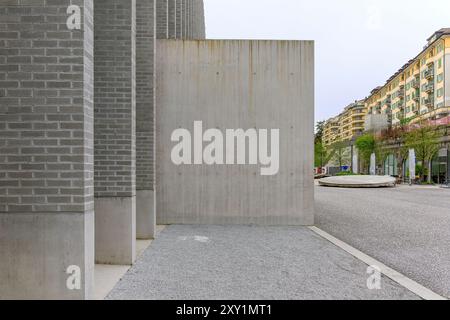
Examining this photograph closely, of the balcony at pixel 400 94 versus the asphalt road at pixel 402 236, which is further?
the balcony at pixel 400 94

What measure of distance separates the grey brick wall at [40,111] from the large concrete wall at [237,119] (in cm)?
568

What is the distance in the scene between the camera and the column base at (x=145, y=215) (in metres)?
7.69

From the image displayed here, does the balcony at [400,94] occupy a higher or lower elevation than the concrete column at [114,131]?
higher

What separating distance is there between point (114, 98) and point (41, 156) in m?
2.43

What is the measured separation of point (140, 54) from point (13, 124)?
4.82 m

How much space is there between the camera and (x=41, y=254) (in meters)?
3.70

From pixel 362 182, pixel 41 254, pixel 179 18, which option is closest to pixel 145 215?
pixel 41 254

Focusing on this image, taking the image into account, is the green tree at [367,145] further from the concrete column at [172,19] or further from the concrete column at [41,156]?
the concrete column at [41,156]

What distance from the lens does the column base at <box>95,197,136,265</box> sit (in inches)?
227

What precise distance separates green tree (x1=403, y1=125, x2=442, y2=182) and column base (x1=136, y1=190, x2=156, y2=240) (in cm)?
3631

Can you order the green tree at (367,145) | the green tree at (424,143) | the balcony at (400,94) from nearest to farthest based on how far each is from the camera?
the green tree at (424,143) < the green tree at (367,145) < the balcony at (400,94)

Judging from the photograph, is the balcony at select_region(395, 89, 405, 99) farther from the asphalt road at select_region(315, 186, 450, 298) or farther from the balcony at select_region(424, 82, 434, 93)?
the asphalt road at select_region(315, 186, 450, 298)

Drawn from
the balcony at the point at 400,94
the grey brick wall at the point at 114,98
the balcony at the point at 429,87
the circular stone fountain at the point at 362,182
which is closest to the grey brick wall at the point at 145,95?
the grey brick wall at the point at 114,98
